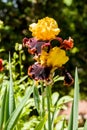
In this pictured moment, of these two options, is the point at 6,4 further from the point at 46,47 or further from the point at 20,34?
the point at 46,47

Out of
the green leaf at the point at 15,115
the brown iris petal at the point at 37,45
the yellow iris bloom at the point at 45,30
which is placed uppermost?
the yellow iris bloom at the point at 45,30

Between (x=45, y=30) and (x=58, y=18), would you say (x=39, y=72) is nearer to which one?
(x=45, y=30)

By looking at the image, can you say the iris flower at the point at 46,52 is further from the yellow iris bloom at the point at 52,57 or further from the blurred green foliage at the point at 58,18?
the blurred green foliage at the point at 58,18

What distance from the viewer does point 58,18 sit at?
19.6 feet

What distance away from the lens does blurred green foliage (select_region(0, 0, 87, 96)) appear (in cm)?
596

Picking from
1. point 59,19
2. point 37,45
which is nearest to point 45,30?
point 37,45

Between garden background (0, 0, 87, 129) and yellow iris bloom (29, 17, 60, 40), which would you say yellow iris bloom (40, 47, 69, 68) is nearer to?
yellow iris bloom (29, 17, 60, 40)

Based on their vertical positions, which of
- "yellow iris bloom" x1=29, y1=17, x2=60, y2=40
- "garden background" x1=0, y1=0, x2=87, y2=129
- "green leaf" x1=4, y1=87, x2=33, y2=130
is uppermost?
"garden background" x1=0, y1=0, x2=87, y2=129

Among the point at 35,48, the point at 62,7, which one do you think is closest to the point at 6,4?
the point at 62,7

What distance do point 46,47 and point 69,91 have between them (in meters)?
4.03

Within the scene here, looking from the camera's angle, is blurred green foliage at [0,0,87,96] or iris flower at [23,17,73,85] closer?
iris flower at [23,17,73,85]

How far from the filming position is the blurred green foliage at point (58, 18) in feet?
19.6

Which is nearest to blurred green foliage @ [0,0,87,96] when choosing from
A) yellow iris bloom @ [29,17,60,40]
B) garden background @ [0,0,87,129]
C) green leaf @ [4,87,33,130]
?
garden background @ [0,0,87,129]

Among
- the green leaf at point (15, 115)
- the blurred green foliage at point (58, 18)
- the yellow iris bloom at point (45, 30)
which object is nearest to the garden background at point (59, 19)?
the blurred green foliage at point (58, 18)
